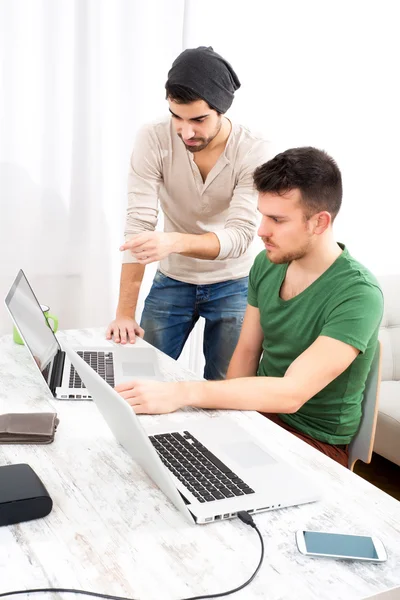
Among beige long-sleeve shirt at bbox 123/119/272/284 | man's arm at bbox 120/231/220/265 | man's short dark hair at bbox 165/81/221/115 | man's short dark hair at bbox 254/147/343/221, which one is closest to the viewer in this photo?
man's short dark hair at bbox 254/147/343/221

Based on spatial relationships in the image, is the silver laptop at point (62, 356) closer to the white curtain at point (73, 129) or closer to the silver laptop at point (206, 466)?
the silver laptop at point (206, 466)

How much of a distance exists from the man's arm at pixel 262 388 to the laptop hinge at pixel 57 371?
0.21 metres

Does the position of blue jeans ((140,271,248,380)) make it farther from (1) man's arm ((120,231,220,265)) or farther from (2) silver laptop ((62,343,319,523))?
(2) silver laptop ((62,343,319,523))

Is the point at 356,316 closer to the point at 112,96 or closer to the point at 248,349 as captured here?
the point at 248,349

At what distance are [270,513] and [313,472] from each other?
18 cm

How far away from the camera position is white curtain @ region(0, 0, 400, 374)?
2.55m

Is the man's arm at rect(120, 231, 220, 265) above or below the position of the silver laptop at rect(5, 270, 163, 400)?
above

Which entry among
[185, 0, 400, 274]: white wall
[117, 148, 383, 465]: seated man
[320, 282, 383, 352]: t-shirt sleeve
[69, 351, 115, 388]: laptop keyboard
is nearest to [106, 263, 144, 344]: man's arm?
[69, 351, 115, 388]: laptop keyboard

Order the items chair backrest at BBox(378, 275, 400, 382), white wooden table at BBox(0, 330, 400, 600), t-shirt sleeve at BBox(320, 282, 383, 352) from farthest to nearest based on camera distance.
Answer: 1. chair backrest at BBox(378, 275, 400, 382)
2. t-shirt sleeve at BBox(320, 282, 383, 352)
3. white wooden table at BBox(0, 330, 400, 600)

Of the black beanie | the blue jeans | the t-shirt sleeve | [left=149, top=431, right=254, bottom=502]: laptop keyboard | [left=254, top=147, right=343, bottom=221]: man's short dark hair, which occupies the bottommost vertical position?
the blue jeans

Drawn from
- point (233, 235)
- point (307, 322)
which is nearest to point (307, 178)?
point (307, 322)

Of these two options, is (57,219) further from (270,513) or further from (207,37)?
(270,513)

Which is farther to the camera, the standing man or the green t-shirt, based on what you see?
the standing man

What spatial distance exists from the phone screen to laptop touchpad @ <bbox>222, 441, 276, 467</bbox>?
0.25 meters
